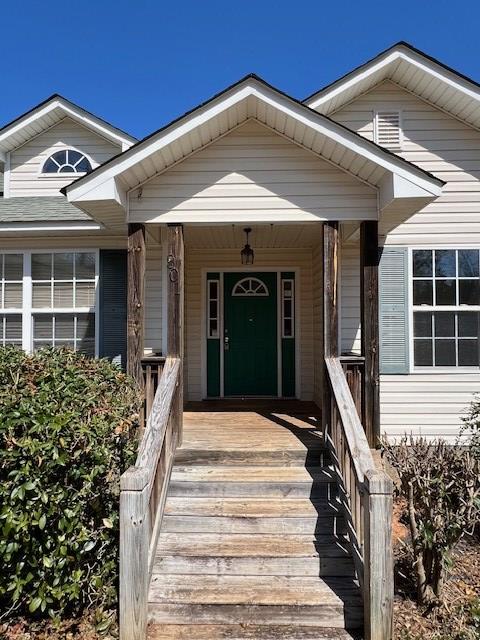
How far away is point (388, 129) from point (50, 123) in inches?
208

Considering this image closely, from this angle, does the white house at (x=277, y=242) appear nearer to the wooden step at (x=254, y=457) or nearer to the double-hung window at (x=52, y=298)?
the double-hung window at (x=52, y=298)

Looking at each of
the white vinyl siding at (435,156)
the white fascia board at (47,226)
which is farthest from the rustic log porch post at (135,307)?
the white vinyl siding at (435,156)

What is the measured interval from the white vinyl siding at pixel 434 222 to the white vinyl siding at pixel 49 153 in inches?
166

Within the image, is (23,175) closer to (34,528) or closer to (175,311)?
(175,311)

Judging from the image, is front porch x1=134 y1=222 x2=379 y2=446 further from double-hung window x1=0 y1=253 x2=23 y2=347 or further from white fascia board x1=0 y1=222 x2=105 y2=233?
double-hung window x1=0 y1=253 x2=23 y2=347

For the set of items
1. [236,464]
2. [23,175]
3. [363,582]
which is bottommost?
[363,582]

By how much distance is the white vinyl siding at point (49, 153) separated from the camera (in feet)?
23.7

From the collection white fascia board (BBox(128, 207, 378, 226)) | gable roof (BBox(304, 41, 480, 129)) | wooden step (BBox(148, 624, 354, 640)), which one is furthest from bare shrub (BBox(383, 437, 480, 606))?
gable roof (BBox(304, 41, 480, 129))

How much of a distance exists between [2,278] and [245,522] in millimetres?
4969

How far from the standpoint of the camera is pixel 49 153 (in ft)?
24.0

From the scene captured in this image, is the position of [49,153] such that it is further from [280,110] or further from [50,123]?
[280,110]

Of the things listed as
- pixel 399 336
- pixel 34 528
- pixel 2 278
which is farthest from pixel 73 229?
pixel 399 336

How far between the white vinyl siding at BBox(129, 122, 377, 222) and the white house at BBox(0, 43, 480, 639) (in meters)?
0.02

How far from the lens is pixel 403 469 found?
365cm
